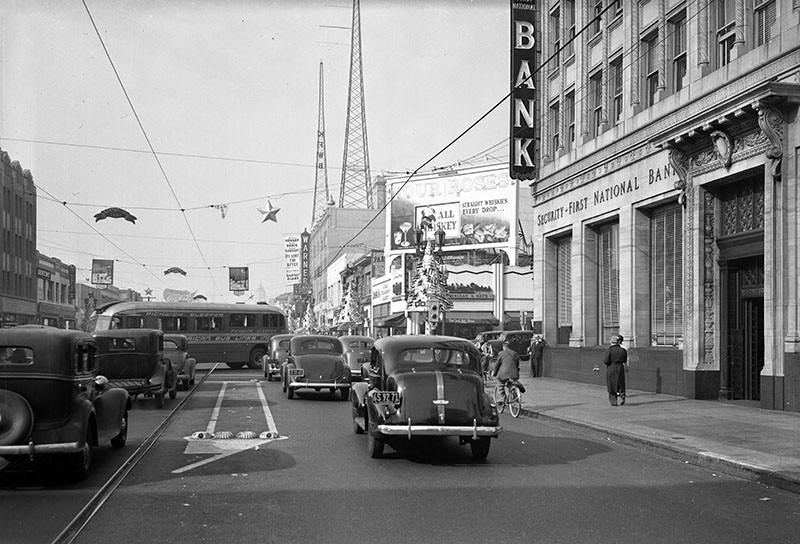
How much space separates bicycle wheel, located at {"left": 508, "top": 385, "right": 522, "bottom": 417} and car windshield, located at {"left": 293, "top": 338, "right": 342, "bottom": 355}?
684cm

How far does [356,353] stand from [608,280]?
8760 mm

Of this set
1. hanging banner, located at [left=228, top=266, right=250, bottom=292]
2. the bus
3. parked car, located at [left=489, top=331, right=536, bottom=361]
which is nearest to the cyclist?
the bus

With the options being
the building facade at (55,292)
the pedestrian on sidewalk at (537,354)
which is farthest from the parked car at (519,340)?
the building facade at (55,292)

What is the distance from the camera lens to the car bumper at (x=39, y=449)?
9.40m

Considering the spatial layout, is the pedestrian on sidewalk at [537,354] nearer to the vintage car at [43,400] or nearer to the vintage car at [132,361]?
the vintage car at [132,361]

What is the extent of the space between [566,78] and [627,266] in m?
8.96

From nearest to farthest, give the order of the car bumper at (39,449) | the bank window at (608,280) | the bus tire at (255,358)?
the car bumper at (39,449), the bank window at (608,280), the bus tire at (255,358)

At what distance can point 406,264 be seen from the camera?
70.4m

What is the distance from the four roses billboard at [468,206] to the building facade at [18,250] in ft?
85.7

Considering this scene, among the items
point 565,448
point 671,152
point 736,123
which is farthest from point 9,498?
point 671,152

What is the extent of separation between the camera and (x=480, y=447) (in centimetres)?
A: 1230

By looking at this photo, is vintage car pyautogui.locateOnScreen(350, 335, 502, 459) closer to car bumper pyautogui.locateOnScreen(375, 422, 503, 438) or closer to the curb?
car bumper pyautogui.locateOnScreen(375, 422, 503, 438)

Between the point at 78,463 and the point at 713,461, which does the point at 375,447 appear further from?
the point at 713,461

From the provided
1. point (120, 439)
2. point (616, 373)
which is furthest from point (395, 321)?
point (120, 439)
